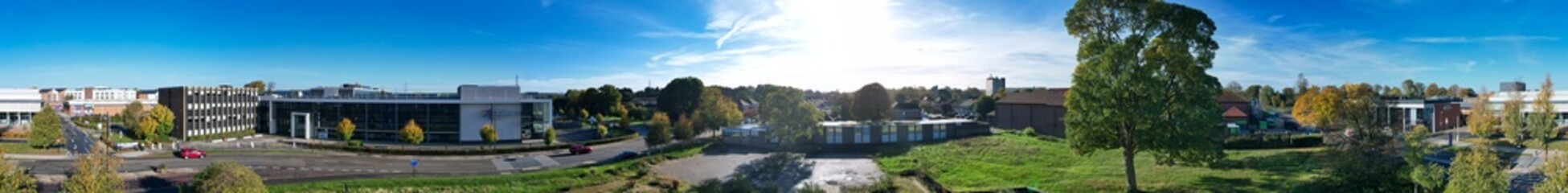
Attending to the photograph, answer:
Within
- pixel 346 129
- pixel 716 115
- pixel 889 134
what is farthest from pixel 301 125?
pixel 889 134

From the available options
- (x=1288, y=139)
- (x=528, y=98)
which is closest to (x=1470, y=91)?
(x=1288, y=139)

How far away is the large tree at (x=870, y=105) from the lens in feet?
66.4

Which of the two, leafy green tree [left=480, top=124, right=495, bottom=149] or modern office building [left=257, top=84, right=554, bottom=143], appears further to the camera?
modern office building [left=257, top=84, right=554, bottom=143]

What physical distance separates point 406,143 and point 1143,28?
20.6 m

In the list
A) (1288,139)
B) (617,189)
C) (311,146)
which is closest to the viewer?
(617,189)

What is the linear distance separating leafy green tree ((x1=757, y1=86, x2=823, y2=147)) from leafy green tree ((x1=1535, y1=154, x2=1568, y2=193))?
11480mm

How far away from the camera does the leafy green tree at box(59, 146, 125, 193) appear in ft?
34.1

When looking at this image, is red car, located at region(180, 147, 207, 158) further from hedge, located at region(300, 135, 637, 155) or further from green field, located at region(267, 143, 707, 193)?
green field, located at region(267, 143, 707, 193)

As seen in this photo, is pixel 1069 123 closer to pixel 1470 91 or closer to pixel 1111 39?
pixel 1111 39

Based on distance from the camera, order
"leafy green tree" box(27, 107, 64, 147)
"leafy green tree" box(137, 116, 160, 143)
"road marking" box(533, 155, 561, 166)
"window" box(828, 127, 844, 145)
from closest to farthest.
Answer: "road marking" box(533, 155, 561, 166) → "window" box(828, 127, 844, 145) → "leafy green tree" box(27, 107, 64, 147) → "leafy green tree" box(137, 116, 160, 143)

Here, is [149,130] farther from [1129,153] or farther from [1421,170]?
[1421,170]

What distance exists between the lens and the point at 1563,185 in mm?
8703

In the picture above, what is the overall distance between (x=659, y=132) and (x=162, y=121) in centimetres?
2003

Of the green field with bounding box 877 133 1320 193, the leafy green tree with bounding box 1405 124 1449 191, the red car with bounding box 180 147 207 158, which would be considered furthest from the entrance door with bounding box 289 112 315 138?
the leafy green tree with bounding box 1405 124 1449 191
